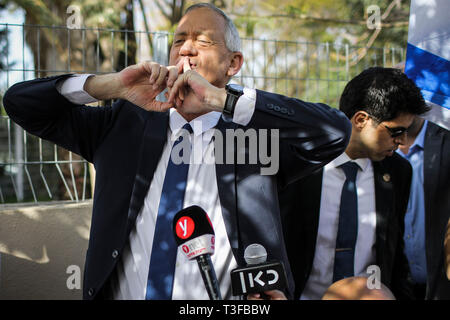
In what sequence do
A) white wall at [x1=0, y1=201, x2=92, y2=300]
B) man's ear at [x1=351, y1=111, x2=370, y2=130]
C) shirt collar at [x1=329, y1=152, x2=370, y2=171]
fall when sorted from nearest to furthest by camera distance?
shirt collar at [x1=329, y1=152, x2=370, y2=171]
man's ear at [x1=351, y1=111, x2=370, y2=130]
white wall at [x1=0, y1=201, x2=92, y2=300]

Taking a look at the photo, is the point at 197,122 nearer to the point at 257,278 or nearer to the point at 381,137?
the point at 257,278

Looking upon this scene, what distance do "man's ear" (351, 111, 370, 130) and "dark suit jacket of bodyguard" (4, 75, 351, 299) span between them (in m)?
0.82

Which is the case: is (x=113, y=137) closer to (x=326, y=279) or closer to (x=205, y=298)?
(x=205, y=298)

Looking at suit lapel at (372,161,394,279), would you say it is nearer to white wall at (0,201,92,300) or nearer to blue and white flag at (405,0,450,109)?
blue and white flag at (405,0,450,109)

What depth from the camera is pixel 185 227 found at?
4.73ft

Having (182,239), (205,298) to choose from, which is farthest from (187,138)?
(182,239)

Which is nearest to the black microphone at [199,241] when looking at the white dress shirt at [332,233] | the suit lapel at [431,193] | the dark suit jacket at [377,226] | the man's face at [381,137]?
the dark suit jacket at [377,226]

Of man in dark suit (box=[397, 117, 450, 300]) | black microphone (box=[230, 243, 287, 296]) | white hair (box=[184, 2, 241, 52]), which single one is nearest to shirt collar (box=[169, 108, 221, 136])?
white hair (box=[184, 2, 241, 52])

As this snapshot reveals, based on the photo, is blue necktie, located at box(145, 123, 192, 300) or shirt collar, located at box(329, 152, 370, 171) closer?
blue necktie, located at box(145, 123, 192, 300)

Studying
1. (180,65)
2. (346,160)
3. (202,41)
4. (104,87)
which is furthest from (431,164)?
(104,87)

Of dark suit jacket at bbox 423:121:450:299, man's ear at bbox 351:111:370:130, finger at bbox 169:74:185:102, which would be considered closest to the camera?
finger at bbox 169:74:185:102

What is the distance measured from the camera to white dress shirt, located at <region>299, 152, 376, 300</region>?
8.81 ft

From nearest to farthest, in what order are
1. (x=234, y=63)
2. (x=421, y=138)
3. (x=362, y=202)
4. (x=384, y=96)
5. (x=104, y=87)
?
(x=104, y=87), (x=234, y=63), (x=362, y=202), (x=384, y=96), (x=421, y=138)

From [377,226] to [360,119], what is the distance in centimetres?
Result: 68
